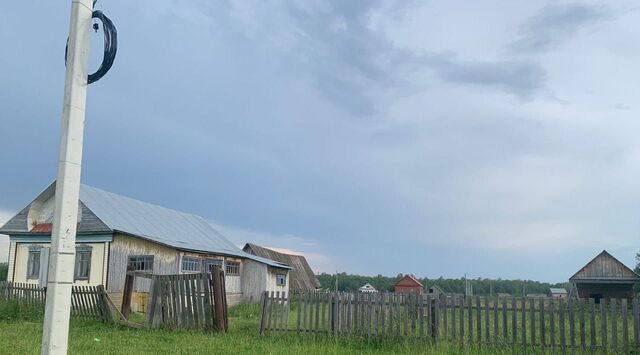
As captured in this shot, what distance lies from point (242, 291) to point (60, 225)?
24.5 metres

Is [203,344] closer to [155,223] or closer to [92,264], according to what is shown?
[92,264]

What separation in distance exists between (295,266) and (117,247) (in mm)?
21138

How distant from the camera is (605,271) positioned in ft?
116

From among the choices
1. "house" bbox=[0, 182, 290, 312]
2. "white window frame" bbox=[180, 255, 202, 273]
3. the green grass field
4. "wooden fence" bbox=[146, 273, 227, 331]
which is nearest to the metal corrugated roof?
"house" bbox=[0, 182, 290, 312]

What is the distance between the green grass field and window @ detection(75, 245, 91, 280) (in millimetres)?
10361

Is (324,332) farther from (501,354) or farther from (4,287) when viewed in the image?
(4,287)

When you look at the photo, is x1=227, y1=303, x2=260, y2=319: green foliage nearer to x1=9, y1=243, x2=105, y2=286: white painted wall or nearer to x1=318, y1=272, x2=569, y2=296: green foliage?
x1=9, y1=243, x2=105, y2=286: white painted wall

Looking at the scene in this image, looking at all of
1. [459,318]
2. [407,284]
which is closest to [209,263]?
[459,318]

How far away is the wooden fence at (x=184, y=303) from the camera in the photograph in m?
13.1

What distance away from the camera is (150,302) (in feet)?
46.0

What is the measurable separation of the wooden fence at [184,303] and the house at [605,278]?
28.1m

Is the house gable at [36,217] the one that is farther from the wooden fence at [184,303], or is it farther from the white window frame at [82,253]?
the wooden fence at [184,303]

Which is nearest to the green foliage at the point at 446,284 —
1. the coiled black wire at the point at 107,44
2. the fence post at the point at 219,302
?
the fence post at the point at 219,302

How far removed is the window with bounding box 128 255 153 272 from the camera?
24.0 m
